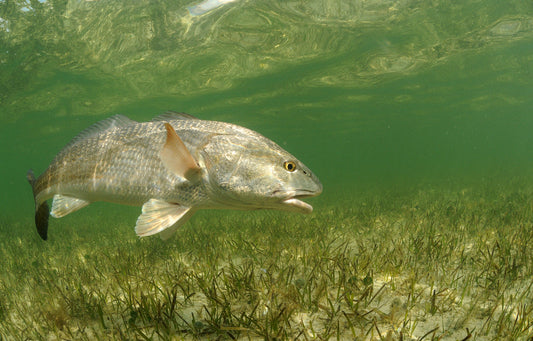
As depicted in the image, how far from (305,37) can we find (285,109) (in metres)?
16.5

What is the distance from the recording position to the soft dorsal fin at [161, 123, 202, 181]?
2.92 meters

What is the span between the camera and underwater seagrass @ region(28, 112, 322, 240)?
306 cm

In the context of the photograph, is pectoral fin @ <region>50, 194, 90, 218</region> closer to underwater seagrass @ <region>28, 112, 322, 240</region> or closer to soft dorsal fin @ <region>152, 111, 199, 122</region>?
underwater seagrass @ <region>28, 112, 322, 240</region>

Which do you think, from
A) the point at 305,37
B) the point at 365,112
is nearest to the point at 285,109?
the point at 365,112

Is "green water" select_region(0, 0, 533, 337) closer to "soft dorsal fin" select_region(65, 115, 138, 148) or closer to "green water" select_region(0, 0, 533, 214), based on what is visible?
"green water" select_region(0, 0, 533, 214)

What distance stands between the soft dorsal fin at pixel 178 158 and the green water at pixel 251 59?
6.48m

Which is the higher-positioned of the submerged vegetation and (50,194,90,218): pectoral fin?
(50,194,90,218): pectoral fin

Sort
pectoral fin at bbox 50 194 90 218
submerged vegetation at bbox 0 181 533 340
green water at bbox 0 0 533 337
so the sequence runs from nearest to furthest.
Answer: submerged vegetation at bbox 0 181 533 340 < pectoral fin at bbox 50 194 90 218 < green water at bbox 0 0 533 337

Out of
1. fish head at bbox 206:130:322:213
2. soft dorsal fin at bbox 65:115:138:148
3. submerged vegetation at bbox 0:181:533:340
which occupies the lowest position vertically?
submerged vegetation at bbox 0:181:533:340

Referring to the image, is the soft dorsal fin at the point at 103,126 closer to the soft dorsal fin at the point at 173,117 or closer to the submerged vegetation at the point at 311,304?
the soft dorsal fin at the point at 173,117

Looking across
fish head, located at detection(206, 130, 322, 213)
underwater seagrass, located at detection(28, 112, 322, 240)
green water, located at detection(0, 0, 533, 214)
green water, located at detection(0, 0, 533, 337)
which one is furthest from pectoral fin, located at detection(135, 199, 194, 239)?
green water, located at detection(0, 0, 533, 214)

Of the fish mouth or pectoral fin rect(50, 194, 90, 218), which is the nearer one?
the fish mouth

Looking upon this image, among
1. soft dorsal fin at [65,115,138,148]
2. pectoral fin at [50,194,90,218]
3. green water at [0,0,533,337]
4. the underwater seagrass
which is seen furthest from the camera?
green water at [0,0,533,337]

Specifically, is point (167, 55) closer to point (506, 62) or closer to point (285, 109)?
point (285, 109)
